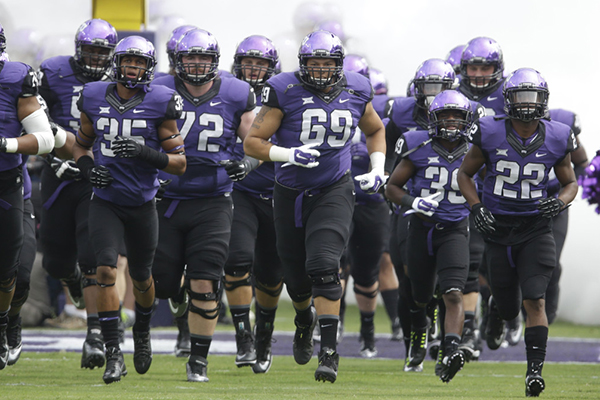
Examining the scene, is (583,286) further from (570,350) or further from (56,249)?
(56,249)

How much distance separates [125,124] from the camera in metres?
5.63

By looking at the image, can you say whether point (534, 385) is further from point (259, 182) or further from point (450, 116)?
point (259, 182)

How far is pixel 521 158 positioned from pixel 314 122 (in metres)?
1.14

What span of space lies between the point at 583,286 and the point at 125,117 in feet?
23.4

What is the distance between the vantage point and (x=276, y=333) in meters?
9.96

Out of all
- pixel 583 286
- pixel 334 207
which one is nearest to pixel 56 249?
pixel 334 207

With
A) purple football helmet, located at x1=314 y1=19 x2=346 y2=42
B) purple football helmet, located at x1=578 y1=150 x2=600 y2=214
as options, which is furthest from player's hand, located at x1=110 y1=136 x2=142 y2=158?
purple football helmet, located at x1=314 y1=19 x2=346 y2=42

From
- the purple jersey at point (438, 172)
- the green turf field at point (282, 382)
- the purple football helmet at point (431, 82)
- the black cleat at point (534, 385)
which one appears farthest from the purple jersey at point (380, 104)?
the black cleat at point (534, 385)

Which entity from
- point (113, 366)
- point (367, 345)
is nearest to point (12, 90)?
point (113, 366)

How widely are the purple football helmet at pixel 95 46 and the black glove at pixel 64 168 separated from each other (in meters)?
0.58

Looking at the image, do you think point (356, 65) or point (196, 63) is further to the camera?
point (356, 65)

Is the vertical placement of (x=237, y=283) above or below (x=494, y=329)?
above

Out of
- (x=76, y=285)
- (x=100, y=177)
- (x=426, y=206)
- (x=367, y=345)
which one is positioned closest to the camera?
(x=100, y=177)

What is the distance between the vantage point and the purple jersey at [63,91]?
6633 mm
